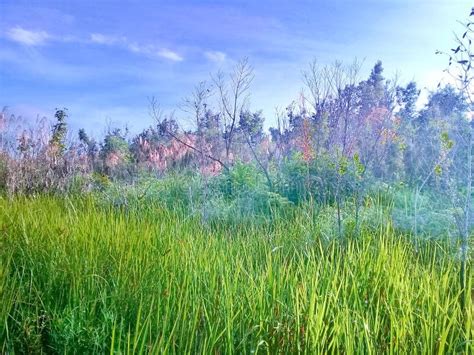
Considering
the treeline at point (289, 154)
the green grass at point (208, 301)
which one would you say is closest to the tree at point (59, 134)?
the treeline at point (289, 154)

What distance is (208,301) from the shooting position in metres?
1.99

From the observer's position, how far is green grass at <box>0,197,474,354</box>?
1.69 metres

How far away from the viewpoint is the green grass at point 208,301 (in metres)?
1.69

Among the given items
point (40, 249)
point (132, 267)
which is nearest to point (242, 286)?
point (132, 267)

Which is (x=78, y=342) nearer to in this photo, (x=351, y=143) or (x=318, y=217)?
(x=318, y=217)

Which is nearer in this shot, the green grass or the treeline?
the green grass

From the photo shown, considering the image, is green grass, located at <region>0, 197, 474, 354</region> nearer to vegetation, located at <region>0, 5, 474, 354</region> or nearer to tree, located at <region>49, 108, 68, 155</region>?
vegetation, located at <region>0, 5, 474, 354</region>

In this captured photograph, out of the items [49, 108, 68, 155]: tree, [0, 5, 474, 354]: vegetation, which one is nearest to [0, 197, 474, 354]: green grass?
[0, 5, 474, 354]: vegetation

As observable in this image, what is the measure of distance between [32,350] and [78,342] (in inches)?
10.8

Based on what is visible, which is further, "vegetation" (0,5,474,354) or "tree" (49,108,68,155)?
"tree" (49,108,68,155)

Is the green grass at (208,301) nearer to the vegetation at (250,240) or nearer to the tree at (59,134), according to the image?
the vegetation at (250,240)

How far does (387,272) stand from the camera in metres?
2.21

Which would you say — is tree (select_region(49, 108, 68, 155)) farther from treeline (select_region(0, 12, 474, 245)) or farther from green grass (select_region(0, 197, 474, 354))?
green grass (select_region(0, 197, 474, 354))

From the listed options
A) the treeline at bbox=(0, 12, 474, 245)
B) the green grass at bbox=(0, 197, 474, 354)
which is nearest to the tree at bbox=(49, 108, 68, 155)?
the treeline at bbox=(0, 12, 474, 245)
